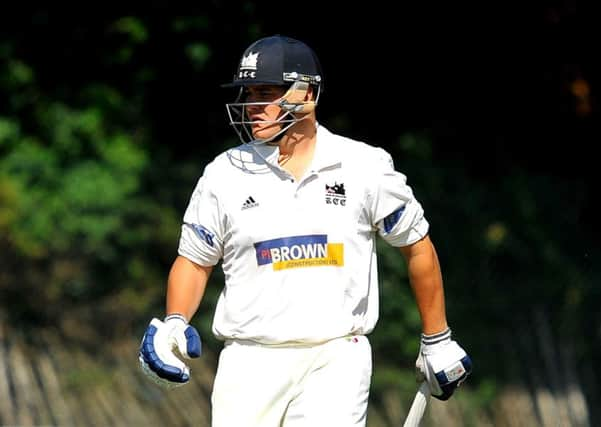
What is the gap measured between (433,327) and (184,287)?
0.88 m

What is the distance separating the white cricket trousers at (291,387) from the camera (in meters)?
4.38

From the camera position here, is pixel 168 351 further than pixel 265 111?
No

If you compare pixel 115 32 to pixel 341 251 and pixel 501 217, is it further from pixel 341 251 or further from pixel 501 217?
pixel 341 251

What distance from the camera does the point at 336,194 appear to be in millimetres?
4465

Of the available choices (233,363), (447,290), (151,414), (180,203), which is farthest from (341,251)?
(180,203)

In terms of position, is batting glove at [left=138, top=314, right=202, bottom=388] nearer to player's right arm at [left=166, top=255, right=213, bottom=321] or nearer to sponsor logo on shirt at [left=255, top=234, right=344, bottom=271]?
player's right arm at [left=166, top=255, right=213, bottom=321]

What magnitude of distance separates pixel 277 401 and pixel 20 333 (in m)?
6.30

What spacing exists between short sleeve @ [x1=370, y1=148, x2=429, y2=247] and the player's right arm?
2.12 feet

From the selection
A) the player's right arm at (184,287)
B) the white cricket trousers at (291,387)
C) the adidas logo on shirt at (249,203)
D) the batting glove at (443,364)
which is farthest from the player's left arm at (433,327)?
the player's right arm at (184,287)

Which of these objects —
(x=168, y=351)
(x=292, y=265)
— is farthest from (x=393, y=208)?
(x=168, y=351)

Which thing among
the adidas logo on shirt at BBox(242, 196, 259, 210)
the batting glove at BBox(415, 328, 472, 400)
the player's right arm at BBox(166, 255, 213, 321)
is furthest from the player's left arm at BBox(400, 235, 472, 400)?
the player's right arm at BBox(166, 255, 213, 321)

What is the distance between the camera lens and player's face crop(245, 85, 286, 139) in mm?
4555

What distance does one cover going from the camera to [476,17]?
9.34 m

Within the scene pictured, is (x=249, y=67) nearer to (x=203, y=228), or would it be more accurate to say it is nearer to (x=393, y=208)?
(x=203, y=228)
